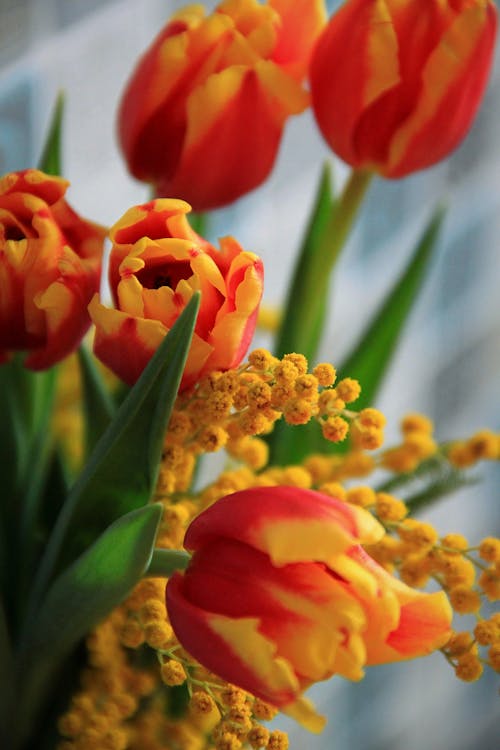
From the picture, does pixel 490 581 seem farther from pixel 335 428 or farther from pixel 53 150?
pixel 53 150

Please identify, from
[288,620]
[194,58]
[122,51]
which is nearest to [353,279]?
[122,51]

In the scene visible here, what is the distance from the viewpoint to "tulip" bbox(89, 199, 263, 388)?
0.27 meters

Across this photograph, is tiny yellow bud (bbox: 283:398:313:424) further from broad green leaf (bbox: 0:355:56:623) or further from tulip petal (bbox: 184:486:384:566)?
broad green leaf (bbox: 0:355:56:623)

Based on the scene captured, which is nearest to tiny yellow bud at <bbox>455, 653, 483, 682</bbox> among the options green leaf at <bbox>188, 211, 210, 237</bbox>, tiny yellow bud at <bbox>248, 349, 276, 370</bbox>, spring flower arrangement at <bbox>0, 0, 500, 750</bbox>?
spring flower arrangement at <bbox>0, 0, 500, 750</bbox>

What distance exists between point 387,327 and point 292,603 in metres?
0.25

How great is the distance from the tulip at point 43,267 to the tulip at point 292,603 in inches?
3.3

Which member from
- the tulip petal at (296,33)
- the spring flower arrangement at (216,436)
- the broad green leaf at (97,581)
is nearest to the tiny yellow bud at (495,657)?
the spring flower arrangement at (216,436)

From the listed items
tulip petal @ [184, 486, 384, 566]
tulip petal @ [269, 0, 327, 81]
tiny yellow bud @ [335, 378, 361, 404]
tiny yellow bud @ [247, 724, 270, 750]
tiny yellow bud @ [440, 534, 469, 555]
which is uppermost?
tulip petal @ [269, 0, 327, 81]

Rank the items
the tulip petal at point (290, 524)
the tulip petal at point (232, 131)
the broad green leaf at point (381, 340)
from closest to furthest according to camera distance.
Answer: the tulip petal at point (290, 524) → the tulip petal at point (232, 131) → the broad green leaf at point (381, 340)

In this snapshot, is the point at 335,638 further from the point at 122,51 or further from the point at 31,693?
the point at 122,51

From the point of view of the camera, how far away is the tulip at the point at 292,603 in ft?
0.77

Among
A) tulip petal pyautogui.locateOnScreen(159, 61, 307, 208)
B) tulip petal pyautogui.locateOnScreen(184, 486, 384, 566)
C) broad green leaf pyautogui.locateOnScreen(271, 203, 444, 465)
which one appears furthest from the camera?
broad green leaf pyautogui.locateOnScreen(271, 203, 444, 465)

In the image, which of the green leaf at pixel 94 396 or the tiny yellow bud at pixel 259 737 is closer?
the tiny yellow bud at pixel 259 737

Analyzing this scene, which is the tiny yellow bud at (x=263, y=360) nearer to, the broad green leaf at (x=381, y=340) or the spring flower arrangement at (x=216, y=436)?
the spring flower arrangement at (x=216, y=436)
